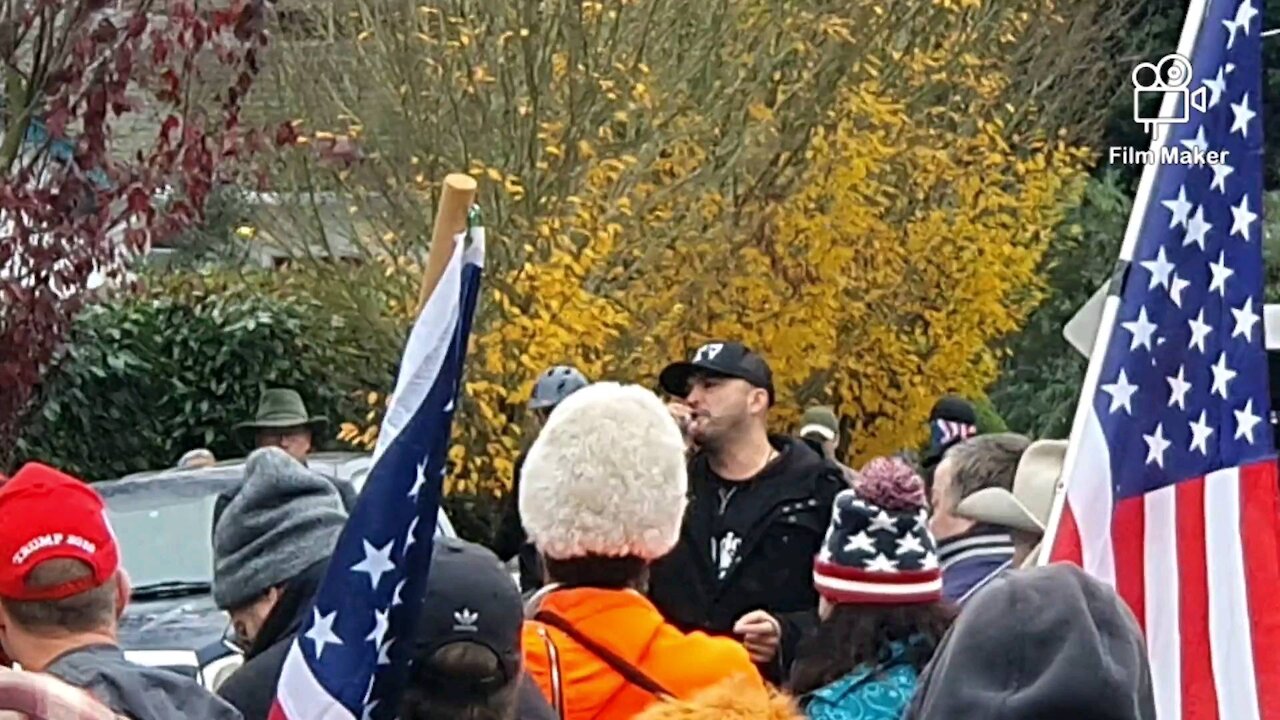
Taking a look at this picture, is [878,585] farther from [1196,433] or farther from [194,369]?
[194,369]

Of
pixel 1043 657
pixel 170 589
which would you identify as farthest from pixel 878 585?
pixel 170 589

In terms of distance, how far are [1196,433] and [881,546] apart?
65 centimetres

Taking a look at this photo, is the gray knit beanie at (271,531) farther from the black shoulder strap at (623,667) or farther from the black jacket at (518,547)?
the black jacket at (518,547)

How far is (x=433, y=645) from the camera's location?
353 centimetres

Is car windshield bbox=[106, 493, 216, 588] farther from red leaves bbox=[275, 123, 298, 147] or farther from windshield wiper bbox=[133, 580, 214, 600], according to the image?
red leaves bbox=[275, 123, 298, 147]

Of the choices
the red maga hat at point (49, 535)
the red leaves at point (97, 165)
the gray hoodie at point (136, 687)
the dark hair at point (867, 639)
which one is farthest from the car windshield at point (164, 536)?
the gray hoodie at point (136, 687)

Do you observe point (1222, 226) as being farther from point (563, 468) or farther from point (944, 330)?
point (944, 330)

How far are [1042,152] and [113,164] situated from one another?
1223 cm

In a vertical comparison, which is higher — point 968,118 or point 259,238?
point 968,118

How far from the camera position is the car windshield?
932 cm

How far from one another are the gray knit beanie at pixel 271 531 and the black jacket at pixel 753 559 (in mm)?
1886

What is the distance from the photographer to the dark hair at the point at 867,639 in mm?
4516

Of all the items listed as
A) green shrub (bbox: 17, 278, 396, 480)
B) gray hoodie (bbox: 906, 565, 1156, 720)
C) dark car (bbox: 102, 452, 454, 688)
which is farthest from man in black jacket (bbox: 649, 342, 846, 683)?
green shrub (bbox: 17, 278, 396, 480)

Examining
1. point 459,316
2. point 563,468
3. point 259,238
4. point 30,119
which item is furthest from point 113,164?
point 259,238
